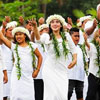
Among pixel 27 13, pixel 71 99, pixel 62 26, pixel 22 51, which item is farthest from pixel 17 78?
pixel 27 13

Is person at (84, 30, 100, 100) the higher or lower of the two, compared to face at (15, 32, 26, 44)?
lower

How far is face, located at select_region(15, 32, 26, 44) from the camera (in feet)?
40.4

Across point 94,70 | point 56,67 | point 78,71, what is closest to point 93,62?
point 94,70

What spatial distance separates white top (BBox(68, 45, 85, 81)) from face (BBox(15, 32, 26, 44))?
1511 millimetres

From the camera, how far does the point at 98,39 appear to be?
1139cm

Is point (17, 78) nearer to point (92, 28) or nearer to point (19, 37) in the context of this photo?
point (19, 37)

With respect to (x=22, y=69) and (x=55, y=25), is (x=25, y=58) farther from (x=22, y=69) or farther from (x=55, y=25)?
(x=55, y=25)

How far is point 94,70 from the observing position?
37.5ft

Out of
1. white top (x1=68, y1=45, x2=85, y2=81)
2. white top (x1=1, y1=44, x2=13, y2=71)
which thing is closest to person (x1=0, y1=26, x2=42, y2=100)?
white top (x1=68, y1=45, x2=85, y2=81)

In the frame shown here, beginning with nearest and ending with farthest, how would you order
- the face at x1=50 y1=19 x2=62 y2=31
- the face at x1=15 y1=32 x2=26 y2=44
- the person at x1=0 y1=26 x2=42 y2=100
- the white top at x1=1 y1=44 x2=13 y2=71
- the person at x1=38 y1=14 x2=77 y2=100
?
the person at x1=38 y1=14 x2=77 y2=100
the face at x1=50 y1=19 x2=62 y2=31
the person at x1=0 y1=26 x2=42 y2=100
the face at x1=15 y1=32 x2=26 y2=44
the white top at x1=1 y1=44 x2=13 y2=71

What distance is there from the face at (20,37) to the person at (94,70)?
5.00 feet

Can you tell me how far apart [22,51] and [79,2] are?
105ft

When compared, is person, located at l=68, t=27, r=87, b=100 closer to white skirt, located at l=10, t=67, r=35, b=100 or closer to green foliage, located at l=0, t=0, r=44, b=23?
white skirt, located at l=10, t=67, r=35, b=100

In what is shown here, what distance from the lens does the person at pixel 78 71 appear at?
43.4 ft
